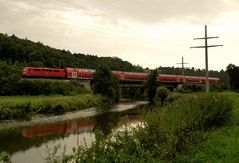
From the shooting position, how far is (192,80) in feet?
359

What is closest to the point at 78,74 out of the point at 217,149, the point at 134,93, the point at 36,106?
the point at 36,106

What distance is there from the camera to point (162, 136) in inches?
545

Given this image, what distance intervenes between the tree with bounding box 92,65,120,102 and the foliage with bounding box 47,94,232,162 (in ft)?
171

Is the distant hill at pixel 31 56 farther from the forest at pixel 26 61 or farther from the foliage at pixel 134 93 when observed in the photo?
the foliage at pixel 134 93

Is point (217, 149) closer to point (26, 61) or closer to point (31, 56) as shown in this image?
point (26, 61)

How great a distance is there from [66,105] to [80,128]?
782 inches

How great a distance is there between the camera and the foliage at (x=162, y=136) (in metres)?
10.3

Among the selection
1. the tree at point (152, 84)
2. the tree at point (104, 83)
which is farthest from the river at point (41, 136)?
the tree at point (152, 84)

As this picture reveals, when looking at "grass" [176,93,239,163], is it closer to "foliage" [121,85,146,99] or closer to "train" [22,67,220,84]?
"train" [22,67,220,84]

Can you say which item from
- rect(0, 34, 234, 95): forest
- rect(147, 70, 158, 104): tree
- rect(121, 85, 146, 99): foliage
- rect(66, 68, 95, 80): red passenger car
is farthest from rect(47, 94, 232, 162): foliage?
rect(121, 85, 146, 99): foliage

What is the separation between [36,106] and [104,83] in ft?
92.6

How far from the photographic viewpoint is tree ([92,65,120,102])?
7588 cm

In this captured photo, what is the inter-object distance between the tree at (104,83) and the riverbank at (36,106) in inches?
356

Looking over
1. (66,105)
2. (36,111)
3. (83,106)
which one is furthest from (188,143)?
(83,106)
